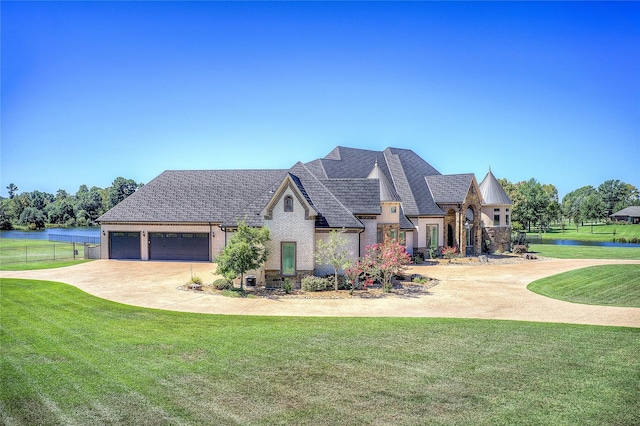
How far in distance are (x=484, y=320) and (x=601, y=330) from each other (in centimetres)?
403

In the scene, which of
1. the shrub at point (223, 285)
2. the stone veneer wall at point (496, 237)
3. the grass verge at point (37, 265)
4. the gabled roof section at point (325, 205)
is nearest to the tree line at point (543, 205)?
the stone veneer wall at point (496, 237)

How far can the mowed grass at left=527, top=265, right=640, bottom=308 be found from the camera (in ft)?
70.8

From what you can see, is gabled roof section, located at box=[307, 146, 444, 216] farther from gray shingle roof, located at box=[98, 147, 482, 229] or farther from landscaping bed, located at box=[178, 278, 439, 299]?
landscaping bed, located at box=[178, 278, 439, 299]

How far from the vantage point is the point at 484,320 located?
1723 cm

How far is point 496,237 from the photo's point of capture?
45.8 m

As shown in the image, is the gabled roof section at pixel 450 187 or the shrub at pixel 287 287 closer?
the shrub at pixel 287 287

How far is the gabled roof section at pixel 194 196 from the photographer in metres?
37.9

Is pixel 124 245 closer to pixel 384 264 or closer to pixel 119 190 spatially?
pixel 384 264

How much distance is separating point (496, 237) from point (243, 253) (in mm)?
32378

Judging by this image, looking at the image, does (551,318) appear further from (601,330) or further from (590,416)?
(590,416)

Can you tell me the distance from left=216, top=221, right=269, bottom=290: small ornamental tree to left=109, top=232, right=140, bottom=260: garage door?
17831mm

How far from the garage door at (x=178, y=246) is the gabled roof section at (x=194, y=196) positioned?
140 centimetres

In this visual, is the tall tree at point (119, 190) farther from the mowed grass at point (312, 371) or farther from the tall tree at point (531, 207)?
the mowed grass at point (312, 371)

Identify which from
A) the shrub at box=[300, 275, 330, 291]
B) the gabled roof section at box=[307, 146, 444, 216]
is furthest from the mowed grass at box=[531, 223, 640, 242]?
the shrub at box=[300, 275, 330, 291]
